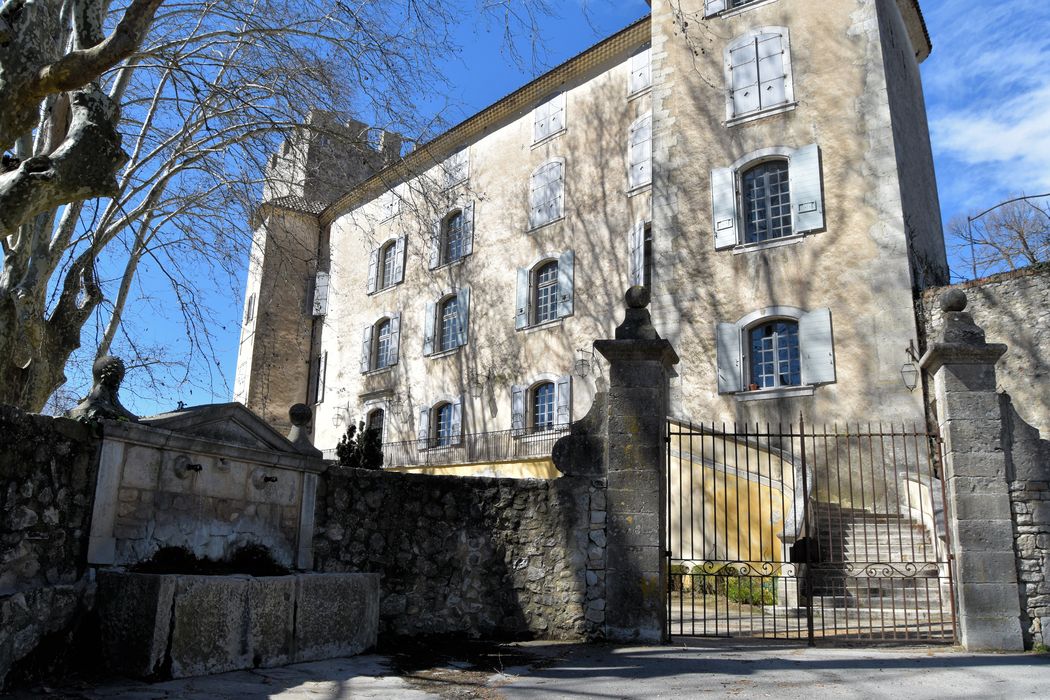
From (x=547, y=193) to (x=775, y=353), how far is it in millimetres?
7346

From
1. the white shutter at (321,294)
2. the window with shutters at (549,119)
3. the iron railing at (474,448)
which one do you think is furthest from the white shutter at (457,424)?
the white shutter at (321,294)

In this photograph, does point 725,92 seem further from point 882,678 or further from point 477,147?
point 882,678

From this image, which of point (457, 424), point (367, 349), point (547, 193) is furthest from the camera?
point (367, 349)

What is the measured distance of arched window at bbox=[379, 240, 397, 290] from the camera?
24156mm

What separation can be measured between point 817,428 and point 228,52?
10.3 m

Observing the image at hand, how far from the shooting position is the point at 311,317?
88.6 feet

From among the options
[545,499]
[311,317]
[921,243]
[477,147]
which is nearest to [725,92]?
[921,243]

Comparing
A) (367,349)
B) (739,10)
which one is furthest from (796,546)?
(367,349)

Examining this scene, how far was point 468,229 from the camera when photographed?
21.4 meters

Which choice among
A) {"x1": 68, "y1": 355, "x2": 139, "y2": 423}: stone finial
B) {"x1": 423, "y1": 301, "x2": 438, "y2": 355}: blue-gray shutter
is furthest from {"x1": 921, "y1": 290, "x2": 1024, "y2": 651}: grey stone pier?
{"x1": 423, "y1": 301, "x2": 438, "y2": 355}: blue-gray shutter

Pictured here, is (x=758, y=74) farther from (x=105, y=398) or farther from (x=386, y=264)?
(x=105, y=398)

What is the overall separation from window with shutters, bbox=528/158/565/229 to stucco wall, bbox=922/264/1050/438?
8.53m

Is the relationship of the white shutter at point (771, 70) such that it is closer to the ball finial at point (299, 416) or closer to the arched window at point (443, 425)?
the arched window at point (443, 425)

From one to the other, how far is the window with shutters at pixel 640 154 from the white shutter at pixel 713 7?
224 cm
